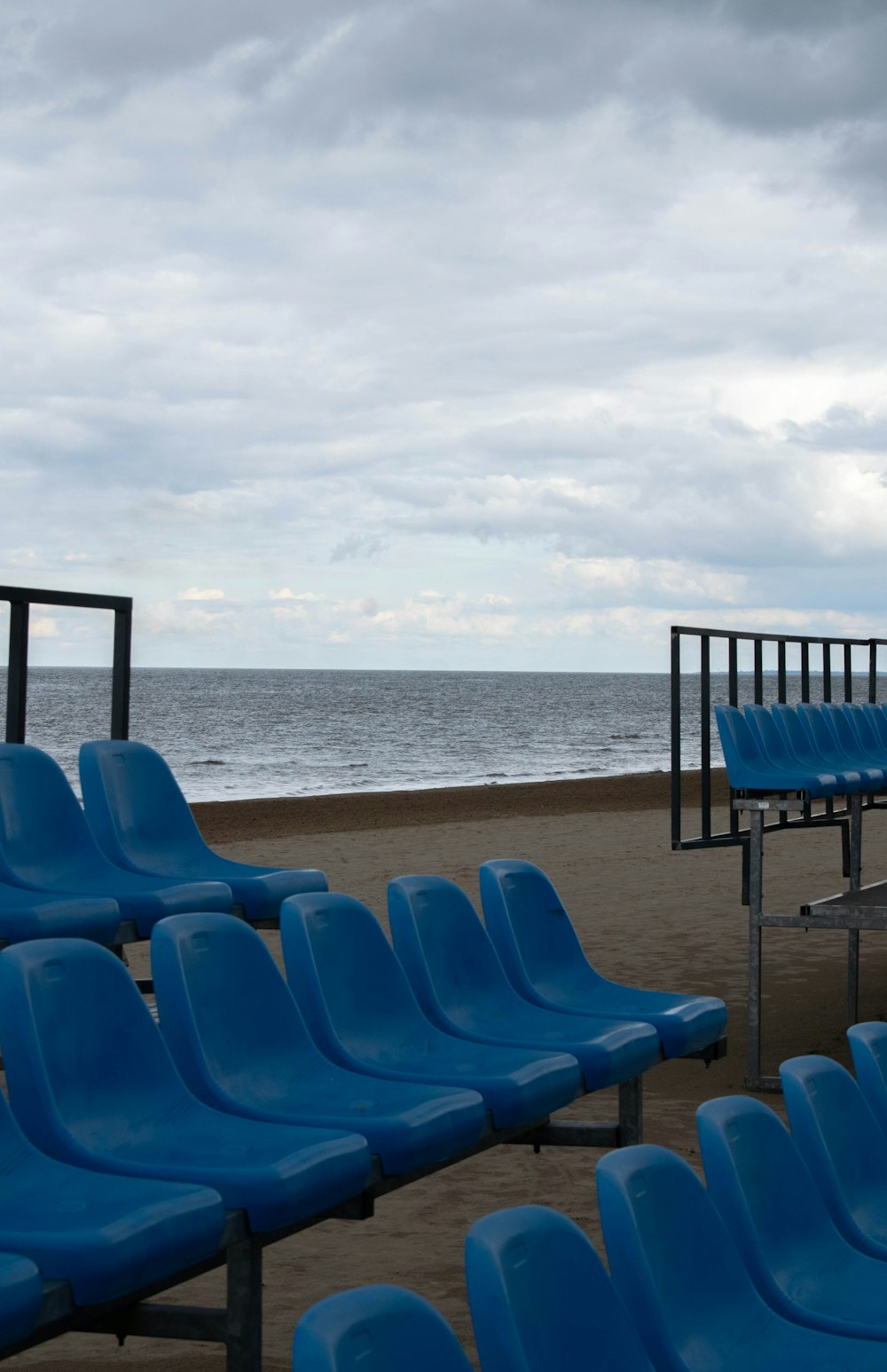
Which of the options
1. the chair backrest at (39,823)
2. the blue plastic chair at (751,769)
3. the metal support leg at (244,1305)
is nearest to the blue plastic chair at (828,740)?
the blue plastic chair at (751,769)

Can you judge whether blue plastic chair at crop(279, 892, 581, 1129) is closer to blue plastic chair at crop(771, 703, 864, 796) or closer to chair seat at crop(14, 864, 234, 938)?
chair seat at crop(14, 864, 234, 938)

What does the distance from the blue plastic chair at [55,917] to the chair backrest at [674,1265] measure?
1868mm

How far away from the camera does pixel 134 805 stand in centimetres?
443

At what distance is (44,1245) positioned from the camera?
74.6 inches

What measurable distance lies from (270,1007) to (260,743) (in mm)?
41615

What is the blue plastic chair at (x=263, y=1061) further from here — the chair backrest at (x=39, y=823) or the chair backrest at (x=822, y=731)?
the chair backrest at (x=822, y=731)

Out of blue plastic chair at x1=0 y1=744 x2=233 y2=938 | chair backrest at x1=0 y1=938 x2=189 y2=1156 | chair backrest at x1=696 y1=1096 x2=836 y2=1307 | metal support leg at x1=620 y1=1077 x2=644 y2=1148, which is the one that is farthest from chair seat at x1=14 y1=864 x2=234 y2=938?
chair backrest at x1=696 y1=1096 x2=836 y2=1307

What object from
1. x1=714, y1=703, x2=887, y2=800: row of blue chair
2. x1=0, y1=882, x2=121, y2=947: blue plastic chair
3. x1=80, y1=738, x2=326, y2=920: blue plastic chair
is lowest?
x1=0, y1=882, x2=121, y2=947: blue plastic chair

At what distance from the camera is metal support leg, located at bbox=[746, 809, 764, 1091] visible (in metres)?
5.55

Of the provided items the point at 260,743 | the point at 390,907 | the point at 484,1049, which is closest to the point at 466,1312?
the point at 484,1049

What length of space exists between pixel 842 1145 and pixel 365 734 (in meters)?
48.4

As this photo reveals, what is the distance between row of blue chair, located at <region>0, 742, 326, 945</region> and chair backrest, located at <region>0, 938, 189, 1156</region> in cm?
84

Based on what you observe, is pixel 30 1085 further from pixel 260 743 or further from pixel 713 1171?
pixel 260 743

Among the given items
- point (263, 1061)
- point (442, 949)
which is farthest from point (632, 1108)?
point (263, 1061)
